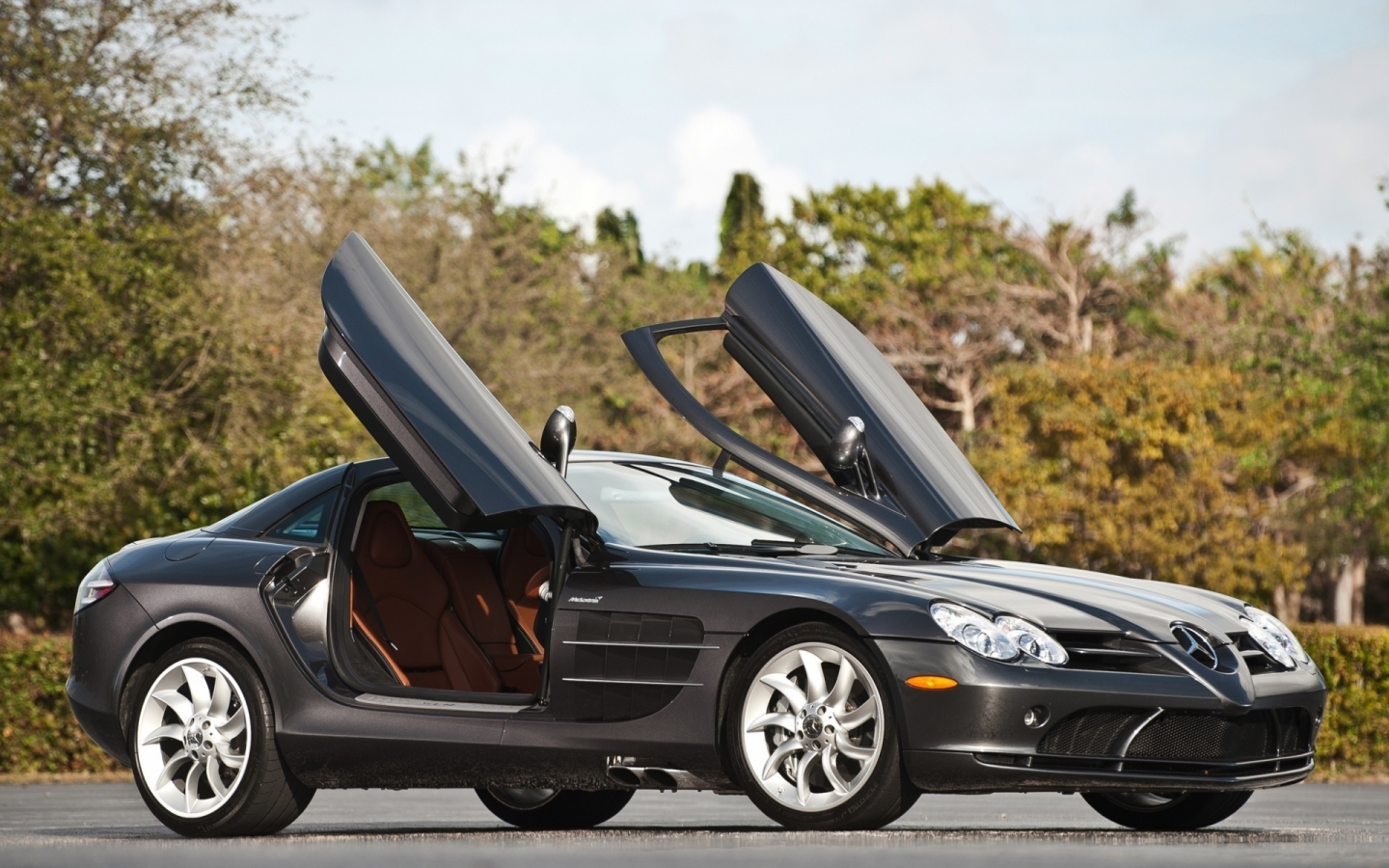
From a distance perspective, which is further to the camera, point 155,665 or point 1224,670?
point 155,665

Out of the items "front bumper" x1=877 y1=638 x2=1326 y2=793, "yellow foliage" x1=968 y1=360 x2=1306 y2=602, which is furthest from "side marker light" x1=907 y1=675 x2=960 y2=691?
"yellow foliage" x1=968 y1=360 x2=1306 y2=602

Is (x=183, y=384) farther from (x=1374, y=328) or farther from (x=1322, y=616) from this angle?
(x=1322, y=616)

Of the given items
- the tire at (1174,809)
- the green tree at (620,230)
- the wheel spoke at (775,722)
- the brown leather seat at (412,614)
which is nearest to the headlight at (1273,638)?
the tire at (1174,809)

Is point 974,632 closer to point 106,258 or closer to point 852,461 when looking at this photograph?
point 852,461

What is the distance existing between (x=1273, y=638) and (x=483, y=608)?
305 cm

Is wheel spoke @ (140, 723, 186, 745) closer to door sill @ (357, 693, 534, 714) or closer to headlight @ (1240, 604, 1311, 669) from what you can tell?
door sill @ (357, 693, 534, 714)

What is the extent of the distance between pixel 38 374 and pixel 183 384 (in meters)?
1.89

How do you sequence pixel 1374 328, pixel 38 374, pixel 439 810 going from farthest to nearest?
pixel 1374 328, pixel 38 374, pixel 439 810

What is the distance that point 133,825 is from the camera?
28.3 feet

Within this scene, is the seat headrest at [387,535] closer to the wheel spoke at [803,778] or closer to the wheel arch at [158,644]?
the wheel arch at [158,644]

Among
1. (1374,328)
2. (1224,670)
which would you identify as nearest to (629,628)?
(1224,670)

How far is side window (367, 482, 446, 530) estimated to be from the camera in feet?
25.6

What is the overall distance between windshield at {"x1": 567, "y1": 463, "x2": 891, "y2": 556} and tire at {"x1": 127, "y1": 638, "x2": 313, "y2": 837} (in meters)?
1.49

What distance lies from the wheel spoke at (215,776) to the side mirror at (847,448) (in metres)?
2.59
